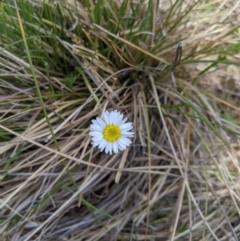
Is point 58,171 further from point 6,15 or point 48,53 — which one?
point 6,15

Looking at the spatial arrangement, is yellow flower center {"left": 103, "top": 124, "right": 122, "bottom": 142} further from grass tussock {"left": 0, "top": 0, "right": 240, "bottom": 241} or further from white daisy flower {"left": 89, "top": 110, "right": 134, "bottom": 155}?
grass tussock {"left": 0, "top": 0, "right": 240, "bottom": 241}

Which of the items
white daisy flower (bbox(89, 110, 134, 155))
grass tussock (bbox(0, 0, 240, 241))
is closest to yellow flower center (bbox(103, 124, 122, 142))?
white daisy flower (bbox(89, 110, 134, 155))

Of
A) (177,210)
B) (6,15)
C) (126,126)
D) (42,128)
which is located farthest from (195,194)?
(6,15)

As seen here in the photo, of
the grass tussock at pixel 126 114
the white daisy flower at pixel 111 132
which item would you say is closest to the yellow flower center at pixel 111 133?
the white daisy flower at pixel 111 132

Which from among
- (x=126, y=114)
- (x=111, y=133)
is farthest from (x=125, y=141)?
(x=126, y=114)

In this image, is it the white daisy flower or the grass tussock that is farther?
the grass tussock

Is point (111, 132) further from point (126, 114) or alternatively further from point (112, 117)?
point (126, 114)

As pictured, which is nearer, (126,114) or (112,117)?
(112,117)
